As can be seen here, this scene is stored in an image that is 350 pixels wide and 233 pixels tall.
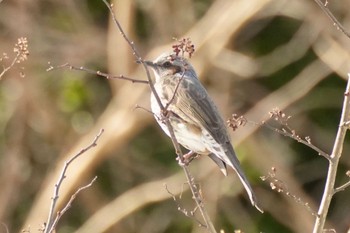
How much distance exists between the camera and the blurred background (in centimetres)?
1072

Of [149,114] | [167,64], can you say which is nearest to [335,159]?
[167,64]

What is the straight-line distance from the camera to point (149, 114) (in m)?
10.8

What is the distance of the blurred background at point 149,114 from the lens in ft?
35.2

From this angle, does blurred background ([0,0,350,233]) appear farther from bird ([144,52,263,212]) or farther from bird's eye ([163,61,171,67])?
bird ([144,52,263,212])


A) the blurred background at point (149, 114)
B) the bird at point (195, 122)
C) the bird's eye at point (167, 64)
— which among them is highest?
the blurred background at point (149, 114)

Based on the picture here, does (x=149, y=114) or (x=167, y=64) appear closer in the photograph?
(x=167, y=64)

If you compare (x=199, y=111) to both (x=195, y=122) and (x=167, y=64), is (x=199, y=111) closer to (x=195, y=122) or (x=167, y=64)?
(x=195, y=122)

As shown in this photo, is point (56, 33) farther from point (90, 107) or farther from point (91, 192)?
point (91, 192)

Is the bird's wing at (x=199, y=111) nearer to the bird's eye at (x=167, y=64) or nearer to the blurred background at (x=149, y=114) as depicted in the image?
the bird's eye at (x=167, y=64)

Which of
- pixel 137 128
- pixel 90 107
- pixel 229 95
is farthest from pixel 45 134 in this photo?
pixel 229 95

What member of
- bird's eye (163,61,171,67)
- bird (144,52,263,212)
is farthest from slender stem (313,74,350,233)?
bird's eye (163,61,171,67)

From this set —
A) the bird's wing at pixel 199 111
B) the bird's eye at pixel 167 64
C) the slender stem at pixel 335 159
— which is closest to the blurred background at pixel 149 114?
the bird's eye at pixel 167 64

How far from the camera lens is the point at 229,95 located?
1105cm

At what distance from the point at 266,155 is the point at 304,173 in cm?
118
